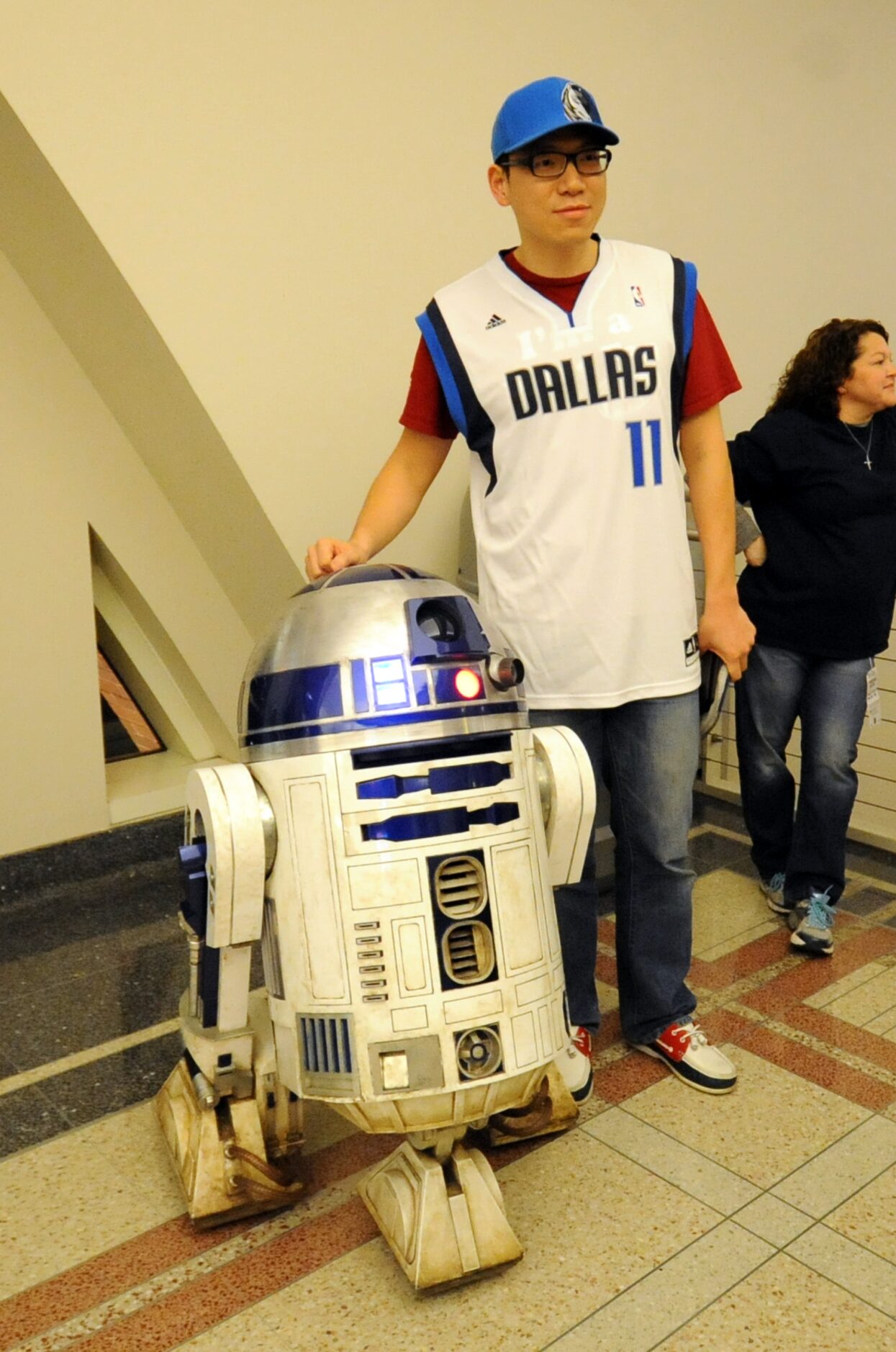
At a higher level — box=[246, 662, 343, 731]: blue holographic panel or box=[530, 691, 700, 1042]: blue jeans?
box=[246, 662, 343, 731]: blue holographic panel

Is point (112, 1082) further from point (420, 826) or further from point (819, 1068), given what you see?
point (819, 1068)

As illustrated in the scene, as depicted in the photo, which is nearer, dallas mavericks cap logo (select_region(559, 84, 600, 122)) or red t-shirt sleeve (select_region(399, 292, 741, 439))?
dallas mavericks cap logo (select_region(559, 84, 600, 122))

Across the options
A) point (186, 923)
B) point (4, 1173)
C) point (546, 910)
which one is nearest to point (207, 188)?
point (186, 923)

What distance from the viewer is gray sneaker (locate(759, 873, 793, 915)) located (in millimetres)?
3023

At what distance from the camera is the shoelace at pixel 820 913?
283cm

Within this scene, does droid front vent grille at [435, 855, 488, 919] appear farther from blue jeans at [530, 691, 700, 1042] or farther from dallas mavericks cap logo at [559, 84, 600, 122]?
dallas mavericks cap logo at [559, 84, 600, 122]

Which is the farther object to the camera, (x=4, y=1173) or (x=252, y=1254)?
(x=4, y=1173)

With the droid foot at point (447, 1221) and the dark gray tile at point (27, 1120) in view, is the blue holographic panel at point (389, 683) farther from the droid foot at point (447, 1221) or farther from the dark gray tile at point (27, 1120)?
the dark gray tile at point (27, 1120)

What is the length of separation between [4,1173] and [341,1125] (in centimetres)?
59

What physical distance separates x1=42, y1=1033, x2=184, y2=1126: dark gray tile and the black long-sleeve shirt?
1.69 metres

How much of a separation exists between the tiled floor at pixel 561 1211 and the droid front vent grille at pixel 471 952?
51 cm

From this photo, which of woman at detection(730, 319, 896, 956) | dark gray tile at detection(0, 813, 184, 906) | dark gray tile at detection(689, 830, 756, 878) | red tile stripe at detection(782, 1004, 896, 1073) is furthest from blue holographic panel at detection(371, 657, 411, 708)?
dark gray tile at detection(0, 813, 184, 906)

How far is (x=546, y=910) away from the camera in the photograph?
66.1 inches

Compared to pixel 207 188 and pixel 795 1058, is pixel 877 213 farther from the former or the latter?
pixel 795 1058
